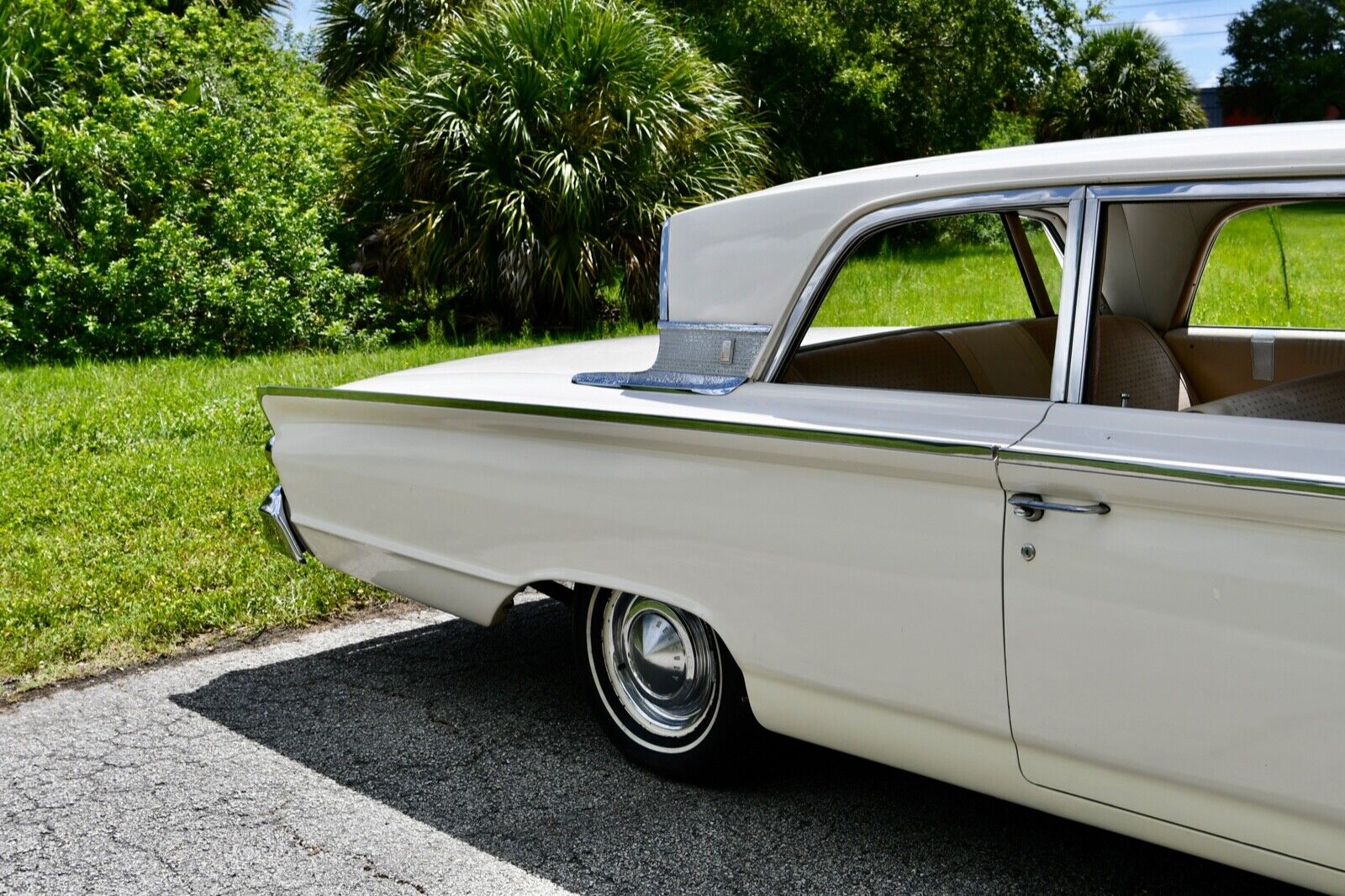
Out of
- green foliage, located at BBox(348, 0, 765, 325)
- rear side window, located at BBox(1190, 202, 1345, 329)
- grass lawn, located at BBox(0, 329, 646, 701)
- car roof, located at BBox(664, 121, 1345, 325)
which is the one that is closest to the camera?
car roof, located at BBox(664, 121, 1345, 325)

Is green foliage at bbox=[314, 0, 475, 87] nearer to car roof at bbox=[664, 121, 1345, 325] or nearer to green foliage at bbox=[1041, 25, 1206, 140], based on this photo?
→ green foliage at bbox=[1041, 25, 1206, 140]

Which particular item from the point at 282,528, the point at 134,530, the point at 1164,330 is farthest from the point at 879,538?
the point at 134,530

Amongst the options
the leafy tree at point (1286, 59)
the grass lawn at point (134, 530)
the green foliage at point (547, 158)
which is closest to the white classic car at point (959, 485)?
the grass lawn at point (134, 530)

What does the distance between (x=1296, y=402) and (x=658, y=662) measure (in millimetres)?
1662

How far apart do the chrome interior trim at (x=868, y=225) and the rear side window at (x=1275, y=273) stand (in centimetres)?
56

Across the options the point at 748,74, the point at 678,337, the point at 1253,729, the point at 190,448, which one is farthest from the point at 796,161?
the point at 1253,729

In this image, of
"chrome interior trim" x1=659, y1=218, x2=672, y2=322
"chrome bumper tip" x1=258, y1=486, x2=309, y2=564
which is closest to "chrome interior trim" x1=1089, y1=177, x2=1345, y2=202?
→ "chrome interior trim" x1=659, y1=218, x2=672, y2=322

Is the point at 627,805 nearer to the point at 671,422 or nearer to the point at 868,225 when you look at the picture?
the point at 671,422

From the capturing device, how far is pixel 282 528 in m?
4.44

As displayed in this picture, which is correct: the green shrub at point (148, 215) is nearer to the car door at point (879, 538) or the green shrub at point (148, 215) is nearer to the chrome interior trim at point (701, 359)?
the chrome interior trim at point (701, 359)

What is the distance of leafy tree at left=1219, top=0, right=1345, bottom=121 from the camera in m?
41.3

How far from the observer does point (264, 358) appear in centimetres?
1167

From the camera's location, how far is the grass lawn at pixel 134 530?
5082mm

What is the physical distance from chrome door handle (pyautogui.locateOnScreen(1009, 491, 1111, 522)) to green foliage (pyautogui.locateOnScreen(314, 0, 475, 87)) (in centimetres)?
1927
